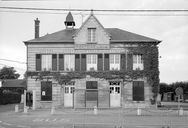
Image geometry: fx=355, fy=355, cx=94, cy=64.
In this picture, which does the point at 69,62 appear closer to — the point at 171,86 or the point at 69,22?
the point at 69,22

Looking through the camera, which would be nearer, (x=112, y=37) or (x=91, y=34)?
(x=91, y=34)

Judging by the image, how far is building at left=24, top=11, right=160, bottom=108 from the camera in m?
38.4

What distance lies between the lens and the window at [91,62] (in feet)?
128

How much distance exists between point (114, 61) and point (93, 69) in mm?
2470

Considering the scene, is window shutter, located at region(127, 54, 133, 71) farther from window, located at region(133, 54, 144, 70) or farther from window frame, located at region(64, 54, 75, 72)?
window frame, located at region(64, 54, 75, 72)

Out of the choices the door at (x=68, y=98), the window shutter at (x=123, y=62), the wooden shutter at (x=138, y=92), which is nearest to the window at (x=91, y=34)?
the window shutter at (x=123, y=62)

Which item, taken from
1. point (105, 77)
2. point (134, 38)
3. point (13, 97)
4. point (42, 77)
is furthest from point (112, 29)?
point (13, 97)

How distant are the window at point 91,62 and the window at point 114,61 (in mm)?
1760

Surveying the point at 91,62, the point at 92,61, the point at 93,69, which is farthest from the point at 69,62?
the point at 93,69

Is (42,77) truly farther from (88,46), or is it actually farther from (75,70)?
(88,46)

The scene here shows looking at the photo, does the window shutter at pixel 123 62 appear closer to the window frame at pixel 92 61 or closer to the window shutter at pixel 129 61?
the window shutter at pixel 129 61

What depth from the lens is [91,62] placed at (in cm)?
3909

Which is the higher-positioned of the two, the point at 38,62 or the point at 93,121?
the point at 38,62

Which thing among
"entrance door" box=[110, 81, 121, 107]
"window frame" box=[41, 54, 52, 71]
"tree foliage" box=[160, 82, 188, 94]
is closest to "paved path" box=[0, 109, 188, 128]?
"entrance door" box=[110, 81, 121, 107]
